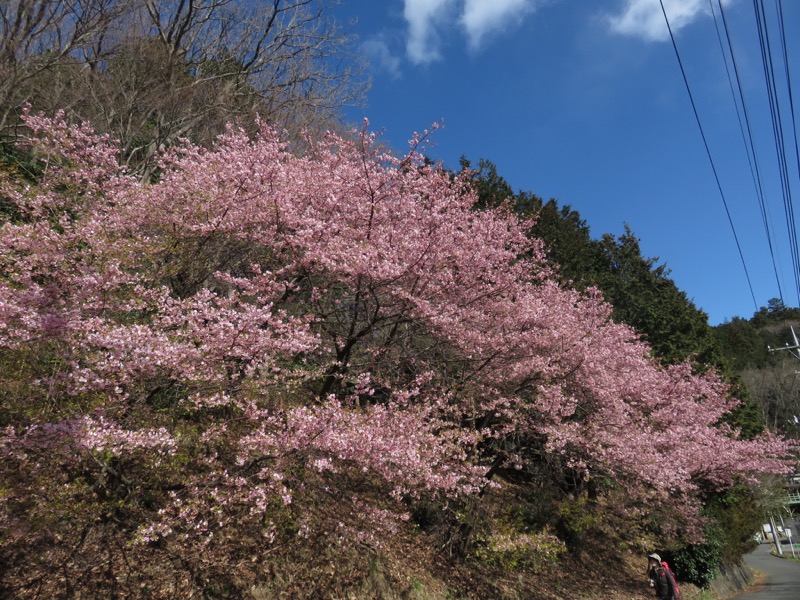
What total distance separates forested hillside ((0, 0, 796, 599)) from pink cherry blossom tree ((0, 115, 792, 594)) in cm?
5

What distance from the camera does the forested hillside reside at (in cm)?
493

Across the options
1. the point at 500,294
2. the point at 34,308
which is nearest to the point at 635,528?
the point at 500,294

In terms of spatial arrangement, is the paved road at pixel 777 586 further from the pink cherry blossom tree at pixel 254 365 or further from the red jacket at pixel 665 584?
the red jacket at pixel 665 584

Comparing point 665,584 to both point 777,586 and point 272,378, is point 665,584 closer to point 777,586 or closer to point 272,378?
point 272,378

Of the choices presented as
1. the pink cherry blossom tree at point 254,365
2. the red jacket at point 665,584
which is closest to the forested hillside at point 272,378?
the pink cherry blossom tree at point 254,365

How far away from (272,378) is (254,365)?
3.49 feet

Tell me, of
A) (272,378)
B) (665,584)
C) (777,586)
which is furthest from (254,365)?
(777,586)

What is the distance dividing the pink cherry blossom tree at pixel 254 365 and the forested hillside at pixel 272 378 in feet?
0.16

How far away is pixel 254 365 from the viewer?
5.44m

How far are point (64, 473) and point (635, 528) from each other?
12.7 m

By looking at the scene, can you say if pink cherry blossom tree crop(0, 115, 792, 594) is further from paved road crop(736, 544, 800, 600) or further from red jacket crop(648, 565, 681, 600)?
paved road crop(736, 544, 800, 600)

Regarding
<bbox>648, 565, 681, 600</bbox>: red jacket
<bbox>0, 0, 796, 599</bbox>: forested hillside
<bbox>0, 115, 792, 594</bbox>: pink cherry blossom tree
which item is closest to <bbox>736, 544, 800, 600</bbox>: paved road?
<bbox>0, 0, 796, 599</bbox>: forested hillside

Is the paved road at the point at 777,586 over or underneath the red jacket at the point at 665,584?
underneath

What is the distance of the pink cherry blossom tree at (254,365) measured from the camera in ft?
15.6
